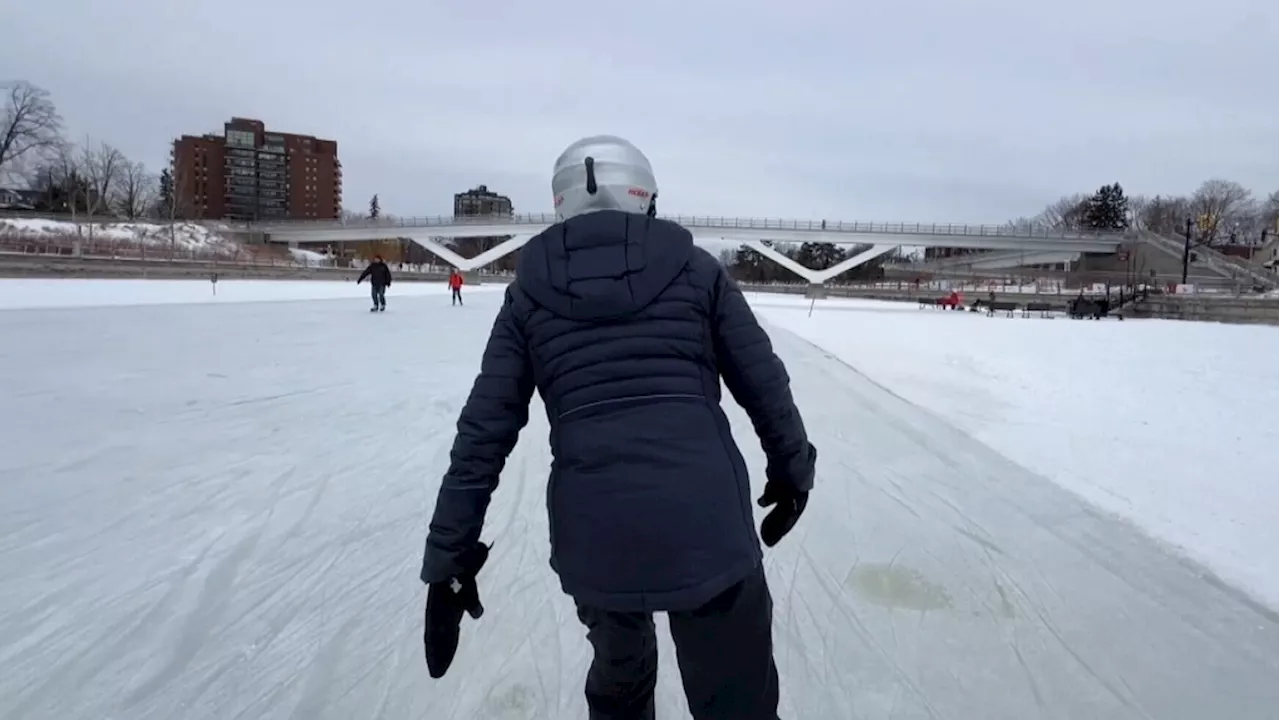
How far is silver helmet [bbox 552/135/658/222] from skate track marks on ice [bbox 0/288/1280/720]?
1.60 metres

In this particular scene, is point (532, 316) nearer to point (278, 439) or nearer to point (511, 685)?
point (511, 685)

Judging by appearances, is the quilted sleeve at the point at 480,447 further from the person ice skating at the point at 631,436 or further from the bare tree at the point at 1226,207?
the bare tree at the point at 1226,207

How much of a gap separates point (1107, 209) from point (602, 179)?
349 feet

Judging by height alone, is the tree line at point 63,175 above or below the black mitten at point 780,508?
above

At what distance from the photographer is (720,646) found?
61.6 inches

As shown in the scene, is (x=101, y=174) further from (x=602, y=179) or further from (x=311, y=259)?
(x=602, y=179)

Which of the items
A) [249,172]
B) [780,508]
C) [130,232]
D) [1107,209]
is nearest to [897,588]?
[780,508]

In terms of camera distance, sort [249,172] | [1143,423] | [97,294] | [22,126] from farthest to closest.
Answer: [249,172], [22,126], [97,294], [1143,423]

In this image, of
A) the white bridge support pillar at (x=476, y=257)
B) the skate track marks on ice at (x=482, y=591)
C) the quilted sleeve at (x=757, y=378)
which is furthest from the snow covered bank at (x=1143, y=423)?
the white bridge support pillar at (x=476, y=257)

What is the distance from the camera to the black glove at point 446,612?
5.49ft

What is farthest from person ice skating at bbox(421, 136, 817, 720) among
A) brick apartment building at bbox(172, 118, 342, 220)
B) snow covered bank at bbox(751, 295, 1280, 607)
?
brick apartment building at bbox(172, 118, 342, 220)

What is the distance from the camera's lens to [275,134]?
12319 centimetres

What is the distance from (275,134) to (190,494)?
137441 mm

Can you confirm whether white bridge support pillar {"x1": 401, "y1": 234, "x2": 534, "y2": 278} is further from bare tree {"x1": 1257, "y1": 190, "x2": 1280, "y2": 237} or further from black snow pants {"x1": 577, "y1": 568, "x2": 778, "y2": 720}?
bare tree {"x1": 1257, "y1": 190, "x2": 1280, "y2": 237}
